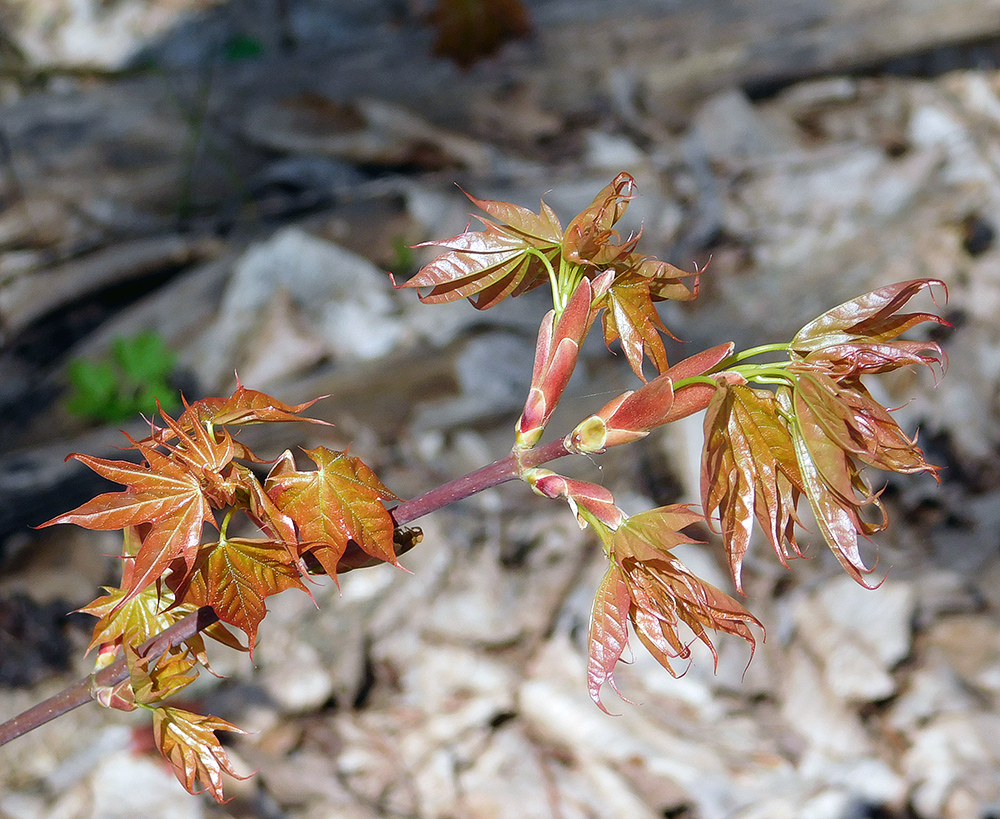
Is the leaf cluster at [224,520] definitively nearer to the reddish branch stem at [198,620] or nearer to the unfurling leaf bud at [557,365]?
the reddish branch stem at [198,620]

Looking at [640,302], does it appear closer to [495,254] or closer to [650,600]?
[495,254]

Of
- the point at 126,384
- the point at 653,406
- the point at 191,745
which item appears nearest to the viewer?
the point at 653,406

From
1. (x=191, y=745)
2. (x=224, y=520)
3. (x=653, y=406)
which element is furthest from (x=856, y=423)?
(x=191, y=745)

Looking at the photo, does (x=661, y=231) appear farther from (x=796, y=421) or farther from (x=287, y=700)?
(x=796, y=421)

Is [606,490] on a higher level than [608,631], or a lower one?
higher

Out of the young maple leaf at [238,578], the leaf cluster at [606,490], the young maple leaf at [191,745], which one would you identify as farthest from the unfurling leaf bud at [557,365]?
the young maple leaf at [191,745]

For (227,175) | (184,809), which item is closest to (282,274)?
(227,175)

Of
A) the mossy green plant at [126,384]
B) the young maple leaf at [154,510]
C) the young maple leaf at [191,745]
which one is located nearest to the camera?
the young maple leaf at [154,510]
